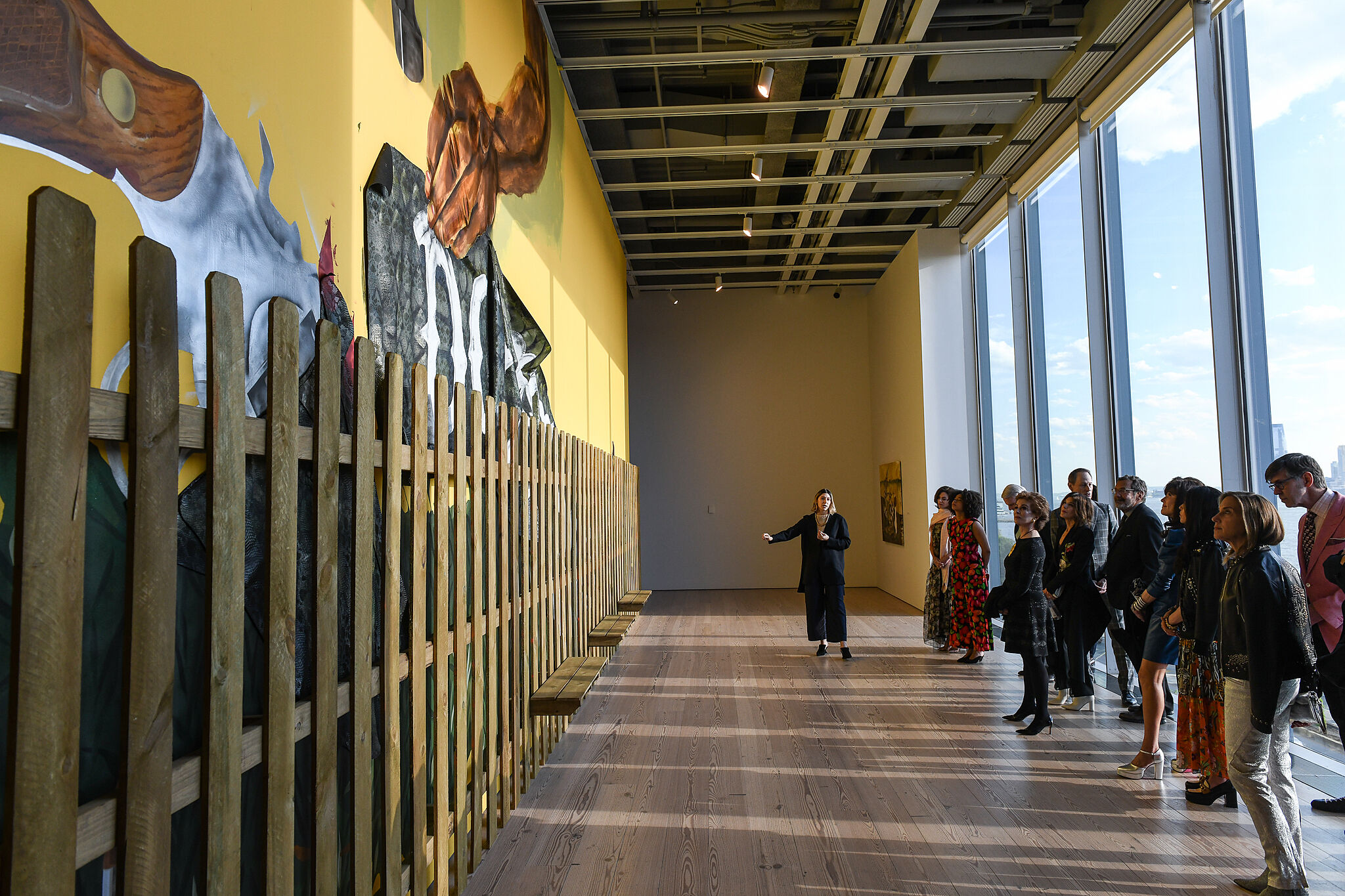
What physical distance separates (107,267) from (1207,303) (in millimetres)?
6503

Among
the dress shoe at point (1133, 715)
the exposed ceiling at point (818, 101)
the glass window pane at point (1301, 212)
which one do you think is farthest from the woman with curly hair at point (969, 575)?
the exposed ceiling at point (818, 101)

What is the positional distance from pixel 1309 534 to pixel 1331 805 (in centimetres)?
135

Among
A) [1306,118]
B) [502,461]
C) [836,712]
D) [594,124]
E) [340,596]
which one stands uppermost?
[594,124]

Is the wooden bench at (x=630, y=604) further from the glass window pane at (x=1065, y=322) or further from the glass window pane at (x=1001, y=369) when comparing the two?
the glass window pane at (x=1001, y=369)

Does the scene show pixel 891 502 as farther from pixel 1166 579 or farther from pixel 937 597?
pixel 1166 579

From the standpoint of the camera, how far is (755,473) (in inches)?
594

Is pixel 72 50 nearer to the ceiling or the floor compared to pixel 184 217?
nearer to the ceiling

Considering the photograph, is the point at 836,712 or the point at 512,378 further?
the point at 836,712

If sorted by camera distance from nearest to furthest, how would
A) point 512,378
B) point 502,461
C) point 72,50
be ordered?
point 72,50
point 502,461
point 512,378

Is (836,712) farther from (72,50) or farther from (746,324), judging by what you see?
(746,324)

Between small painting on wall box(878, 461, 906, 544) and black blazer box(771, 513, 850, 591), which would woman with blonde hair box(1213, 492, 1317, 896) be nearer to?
black blazer box(771, 513, 850, 591)

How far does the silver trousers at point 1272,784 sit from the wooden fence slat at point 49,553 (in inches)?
151

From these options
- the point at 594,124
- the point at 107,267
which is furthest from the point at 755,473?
the point at 107,267

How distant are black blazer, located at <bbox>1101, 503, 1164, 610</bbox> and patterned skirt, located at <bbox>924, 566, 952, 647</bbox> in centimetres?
325
